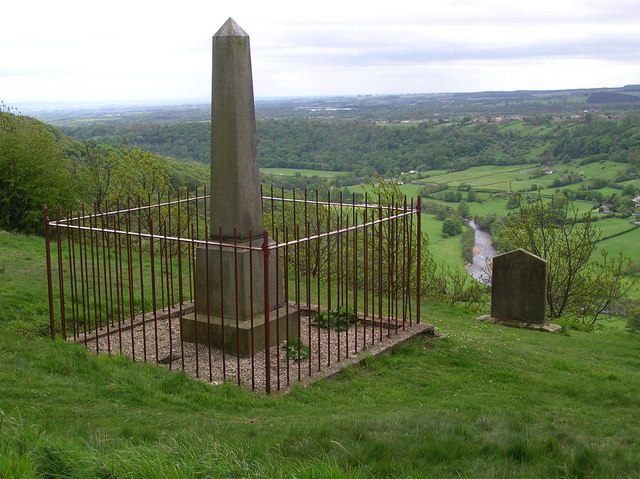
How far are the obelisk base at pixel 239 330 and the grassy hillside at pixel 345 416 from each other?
1267 millimetres

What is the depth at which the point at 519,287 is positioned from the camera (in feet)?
43.7

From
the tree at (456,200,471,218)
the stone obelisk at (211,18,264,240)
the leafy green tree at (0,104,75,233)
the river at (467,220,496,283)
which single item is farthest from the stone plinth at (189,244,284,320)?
the tree at (456,200,471,218)

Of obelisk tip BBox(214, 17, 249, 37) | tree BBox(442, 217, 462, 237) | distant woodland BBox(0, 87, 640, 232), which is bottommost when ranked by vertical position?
tree BBox(442, 217, 462, 237)

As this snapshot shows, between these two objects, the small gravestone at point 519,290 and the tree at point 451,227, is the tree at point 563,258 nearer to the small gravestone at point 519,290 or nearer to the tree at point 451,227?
the small gravestone at point 519,290

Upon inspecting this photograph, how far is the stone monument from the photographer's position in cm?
879

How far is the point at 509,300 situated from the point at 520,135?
8402cm

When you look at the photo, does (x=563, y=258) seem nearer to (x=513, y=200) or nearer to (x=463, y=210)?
(x=513, y=200)

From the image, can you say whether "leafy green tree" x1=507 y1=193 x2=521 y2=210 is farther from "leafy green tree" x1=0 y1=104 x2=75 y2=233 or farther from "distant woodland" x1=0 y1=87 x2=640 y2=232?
"leafy green tree" x1=0 y1=104 x2=75 y2=233

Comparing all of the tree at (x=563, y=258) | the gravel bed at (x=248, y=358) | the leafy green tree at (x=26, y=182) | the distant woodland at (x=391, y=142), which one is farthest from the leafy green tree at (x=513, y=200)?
the distant woodland at (x=391, y=142)

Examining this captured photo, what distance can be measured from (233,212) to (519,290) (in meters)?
7.18

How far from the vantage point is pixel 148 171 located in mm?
24406

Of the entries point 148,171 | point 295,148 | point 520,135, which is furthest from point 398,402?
point 520,135

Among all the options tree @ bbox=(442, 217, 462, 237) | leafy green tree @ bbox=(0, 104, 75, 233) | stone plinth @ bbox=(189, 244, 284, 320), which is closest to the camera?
stone plinth @ bbox=(189, 244, 284, 320)

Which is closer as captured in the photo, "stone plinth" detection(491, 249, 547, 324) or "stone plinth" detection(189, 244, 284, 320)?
"stone plinth" detection(189, 244, 284, 320)
